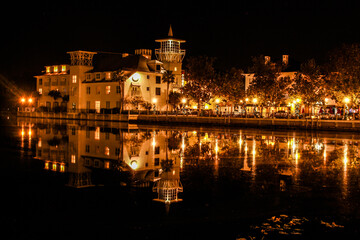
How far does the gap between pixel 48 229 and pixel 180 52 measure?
77.0 metres

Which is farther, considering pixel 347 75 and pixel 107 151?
pixel 347 75

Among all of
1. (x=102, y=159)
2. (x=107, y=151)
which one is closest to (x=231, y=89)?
(x=107, y=151)

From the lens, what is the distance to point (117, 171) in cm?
1930

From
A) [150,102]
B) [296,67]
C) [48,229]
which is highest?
[296,67]

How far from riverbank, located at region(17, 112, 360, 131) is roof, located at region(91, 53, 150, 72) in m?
10.5

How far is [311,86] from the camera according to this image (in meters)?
64.7

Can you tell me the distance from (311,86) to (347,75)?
8.97 meters

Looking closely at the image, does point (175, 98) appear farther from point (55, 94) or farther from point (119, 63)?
point (55, 94)

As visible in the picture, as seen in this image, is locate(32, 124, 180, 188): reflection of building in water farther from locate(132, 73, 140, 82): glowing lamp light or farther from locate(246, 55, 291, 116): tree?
locate(132, 73, 140, 82): glowing lamp light

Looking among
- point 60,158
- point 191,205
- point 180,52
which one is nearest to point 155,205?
point 191,205

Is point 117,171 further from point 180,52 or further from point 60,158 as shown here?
point 180,52

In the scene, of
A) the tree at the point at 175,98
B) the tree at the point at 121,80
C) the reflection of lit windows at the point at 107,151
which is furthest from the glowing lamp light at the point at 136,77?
the reflection of lit windows at the point at 107,151

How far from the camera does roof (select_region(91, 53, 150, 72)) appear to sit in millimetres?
78000

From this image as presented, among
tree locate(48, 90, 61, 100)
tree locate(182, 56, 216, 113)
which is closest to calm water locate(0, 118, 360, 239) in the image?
tree locate(182, 56, 216, 113)
